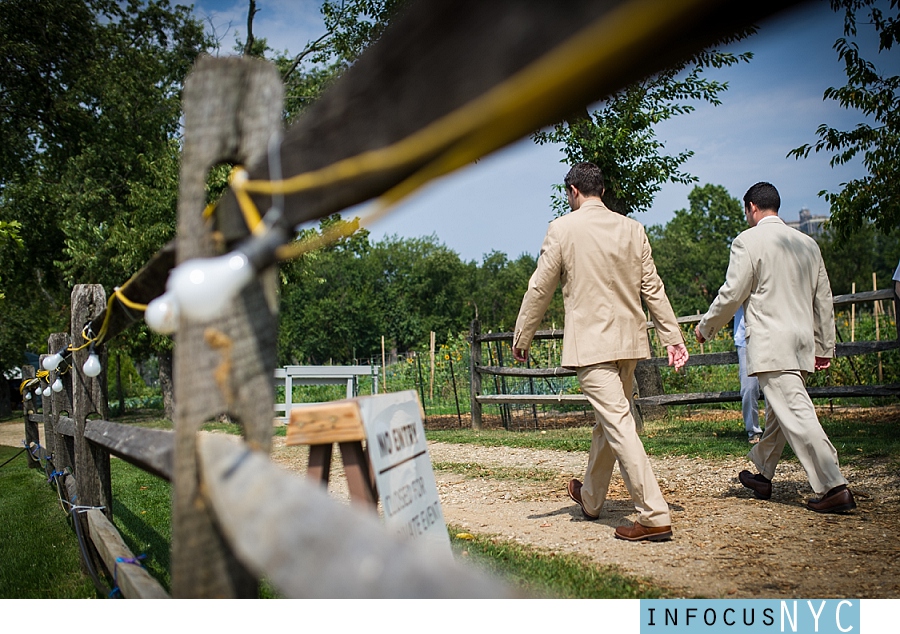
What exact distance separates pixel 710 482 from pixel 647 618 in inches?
109

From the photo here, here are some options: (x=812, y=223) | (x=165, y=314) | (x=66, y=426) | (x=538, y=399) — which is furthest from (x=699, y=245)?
(x=165, y=314)

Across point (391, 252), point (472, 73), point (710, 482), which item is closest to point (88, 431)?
point (472, 73)

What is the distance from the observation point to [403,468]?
7.35ft

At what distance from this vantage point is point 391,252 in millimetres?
62062

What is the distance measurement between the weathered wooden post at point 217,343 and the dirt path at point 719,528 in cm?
218

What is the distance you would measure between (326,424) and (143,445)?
0.65 metres

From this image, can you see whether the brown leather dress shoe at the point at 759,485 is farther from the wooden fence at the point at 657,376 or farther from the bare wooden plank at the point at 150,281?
the bare wooden plank at the point at 150,281

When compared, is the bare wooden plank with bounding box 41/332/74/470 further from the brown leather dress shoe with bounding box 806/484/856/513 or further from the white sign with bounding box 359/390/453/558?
the brown leather dress shoe with bounding box 806/484/856/513

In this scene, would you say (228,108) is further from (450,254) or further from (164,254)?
(450,254)

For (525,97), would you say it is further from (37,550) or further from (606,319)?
(37,550)

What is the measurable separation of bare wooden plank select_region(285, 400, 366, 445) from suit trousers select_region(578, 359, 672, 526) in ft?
6.59

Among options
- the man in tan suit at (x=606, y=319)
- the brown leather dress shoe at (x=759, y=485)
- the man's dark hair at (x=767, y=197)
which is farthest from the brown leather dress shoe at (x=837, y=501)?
the man's dark hair at (x=767, y=197)

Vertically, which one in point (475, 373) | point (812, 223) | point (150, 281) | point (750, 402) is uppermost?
point (812, 223)

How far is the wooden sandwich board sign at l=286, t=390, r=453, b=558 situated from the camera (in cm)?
194
